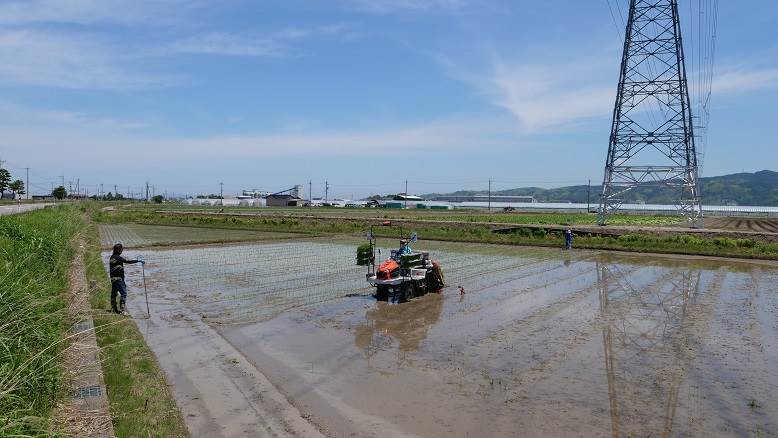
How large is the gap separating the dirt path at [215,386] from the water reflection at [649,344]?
3864mm

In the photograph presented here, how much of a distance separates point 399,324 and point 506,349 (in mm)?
2640

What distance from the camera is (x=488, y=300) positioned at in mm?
14352

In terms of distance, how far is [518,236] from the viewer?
3331 cm

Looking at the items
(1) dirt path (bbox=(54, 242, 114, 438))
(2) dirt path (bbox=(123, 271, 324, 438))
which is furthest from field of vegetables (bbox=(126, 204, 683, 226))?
(1) dirt path (bbox=(54, 242, 114, 438))

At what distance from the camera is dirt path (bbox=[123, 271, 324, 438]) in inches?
241

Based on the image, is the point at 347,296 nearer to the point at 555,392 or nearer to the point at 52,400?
the point at 555,392

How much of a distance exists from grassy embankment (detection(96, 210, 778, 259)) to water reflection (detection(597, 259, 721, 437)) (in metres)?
10.5

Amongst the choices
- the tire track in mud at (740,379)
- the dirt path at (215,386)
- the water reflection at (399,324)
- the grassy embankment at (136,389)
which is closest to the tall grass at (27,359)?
the grassy embankment at (136,389)

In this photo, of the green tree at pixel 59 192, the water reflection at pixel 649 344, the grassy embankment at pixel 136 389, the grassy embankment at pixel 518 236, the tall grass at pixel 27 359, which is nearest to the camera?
the tall grass at pixel 27 359

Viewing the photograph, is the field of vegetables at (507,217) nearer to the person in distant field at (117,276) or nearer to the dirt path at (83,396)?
the person in distant field at (117,276)

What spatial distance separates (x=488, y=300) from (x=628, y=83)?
89.8 ft

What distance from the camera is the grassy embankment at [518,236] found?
28.0 metres

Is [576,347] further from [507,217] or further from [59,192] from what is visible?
[59,192]

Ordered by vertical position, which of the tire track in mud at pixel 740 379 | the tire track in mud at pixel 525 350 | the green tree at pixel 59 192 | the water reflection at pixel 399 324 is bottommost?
the tire track in mud at pixel 740 379
